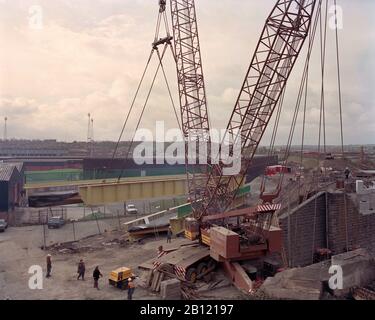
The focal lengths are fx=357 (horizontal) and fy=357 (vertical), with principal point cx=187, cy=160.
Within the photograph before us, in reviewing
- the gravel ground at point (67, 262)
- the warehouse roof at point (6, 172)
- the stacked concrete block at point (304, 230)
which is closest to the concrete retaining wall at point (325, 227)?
the stacked concrete block at point (304, 230)

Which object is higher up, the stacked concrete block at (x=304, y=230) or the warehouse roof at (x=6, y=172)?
the warehouse roof at (x=6, y=172)

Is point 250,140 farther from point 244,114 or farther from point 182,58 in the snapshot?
point 182,58

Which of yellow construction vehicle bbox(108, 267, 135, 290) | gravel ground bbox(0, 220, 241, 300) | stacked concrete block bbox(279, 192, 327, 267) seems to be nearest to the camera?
gravel ground bbox(0, 220, 241, 300)

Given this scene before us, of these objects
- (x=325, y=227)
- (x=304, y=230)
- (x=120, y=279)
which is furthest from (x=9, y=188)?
(x=325, y=227)

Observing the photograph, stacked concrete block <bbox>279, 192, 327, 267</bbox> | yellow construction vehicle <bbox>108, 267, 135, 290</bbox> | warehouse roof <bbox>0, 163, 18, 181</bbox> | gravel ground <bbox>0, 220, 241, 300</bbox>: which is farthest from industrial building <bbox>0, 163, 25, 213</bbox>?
stacked concrete block <bbox>279, 192, 327, 267</bbox>

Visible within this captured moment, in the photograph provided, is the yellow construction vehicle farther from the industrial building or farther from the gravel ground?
the industrial building

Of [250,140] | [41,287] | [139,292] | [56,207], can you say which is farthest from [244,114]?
[56,207]

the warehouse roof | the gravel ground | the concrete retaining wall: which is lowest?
the gravel ground

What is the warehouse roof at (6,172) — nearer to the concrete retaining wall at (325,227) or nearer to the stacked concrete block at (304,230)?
the stacked concrete block at (304,230)

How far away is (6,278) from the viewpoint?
629 inches

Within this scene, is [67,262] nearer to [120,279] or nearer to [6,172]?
[120,279]

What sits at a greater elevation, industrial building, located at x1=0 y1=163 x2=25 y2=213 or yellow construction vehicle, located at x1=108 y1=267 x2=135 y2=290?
industrial building, located at x1=0 y1=163 x2=25 y2=213
